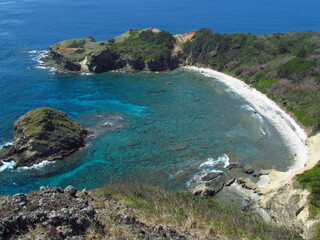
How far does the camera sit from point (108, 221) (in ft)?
58.7

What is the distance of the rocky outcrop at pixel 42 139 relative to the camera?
148 feet

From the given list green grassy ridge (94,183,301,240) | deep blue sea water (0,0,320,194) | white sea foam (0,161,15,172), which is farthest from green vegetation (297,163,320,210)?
white sea foam (0,161,15,172)

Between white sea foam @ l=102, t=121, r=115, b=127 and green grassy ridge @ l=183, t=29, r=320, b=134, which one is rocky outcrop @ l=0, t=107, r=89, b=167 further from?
green grassy ridge @ l=183, t=29, r=320, b=134

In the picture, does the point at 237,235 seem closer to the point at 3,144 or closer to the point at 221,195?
the point at 221,195

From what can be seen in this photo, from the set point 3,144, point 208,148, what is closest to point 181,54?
point 208,148

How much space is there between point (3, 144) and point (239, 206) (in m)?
38.9

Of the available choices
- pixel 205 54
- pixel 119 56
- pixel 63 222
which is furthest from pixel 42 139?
pixel 205 54

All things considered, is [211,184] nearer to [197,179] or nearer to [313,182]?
[197,179]

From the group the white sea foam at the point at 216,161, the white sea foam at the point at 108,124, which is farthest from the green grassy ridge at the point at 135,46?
the white sea foam at the point at 216,161

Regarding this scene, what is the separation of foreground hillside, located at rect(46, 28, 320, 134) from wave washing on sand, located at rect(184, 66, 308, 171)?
2.79 m

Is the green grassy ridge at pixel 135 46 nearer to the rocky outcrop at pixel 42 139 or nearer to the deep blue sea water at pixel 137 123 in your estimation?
the deep blue sea water at pixel 137 123

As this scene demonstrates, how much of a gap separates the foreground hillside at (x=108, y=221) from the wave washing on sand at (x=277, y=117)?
25.3 meters

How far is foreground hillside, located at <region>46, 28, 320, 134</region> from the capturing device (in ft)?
244

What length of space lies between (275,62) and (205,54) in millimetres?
22178
